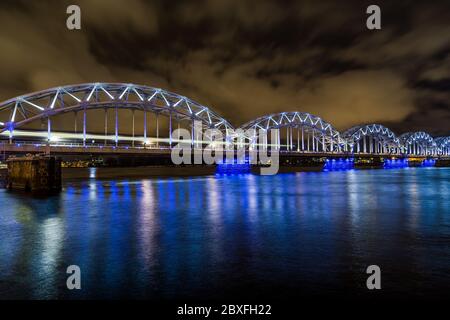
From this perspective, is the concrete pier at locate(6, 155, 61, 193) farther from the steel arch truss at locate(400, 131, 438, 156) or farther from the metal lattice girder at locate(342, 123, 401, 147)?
the steel arch truss at locate(400, 131, 438, 156)

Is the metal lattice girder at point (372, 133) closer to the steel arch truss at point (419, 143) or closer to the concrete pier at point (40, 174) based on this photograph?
the steel arch truss at point (419, 143)

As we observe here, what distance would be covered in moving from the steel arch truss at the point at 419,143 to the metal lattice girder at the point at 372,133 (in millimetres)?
9157

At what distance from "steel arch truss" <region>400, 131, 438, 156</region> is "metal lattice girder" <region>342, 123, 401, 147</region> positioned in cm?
916

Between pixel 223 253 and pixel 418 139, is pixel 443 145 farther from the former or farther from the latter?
pixel 223 253

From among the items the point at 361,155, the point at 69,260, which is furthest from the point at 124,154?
the point at 361,155

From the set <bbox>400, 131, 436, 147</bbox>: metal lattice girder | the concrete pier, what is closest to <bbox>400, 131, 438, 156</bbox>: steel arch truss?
<bbox>400, 131, 436, 147</bbox>: metal lattice girder

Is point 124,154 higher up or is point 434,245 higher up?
point 124,154

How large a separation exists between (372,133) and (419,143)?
43.9m

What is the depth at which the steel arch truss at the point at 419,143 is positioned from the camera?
16538 centimetres

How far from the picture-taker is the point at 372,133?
147000mm

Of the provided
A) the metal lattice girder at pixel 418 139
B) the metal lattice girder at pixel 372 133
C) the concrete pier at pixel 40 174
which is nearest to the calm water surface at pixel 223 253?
the concrete pier at pixel 40 174

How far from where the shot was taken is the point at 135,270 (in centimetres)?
746
